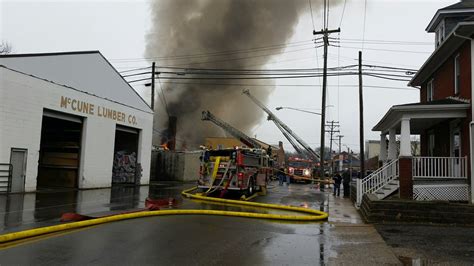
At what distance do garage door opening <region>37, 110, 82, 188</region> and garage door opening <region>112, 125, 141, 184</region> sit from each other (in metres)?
4.08

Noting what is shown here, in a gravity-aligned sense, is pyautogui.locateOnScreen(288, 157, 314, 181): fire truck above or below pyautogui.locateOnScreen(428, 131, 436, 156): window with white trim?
below

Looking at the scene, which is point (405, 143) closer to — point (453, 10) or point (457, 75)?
point (457, 75)

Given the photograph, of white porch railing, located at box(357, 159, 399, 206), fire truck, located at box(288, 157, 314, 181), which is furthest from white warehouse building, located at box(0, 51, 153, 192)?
fire truck, located at box(288, 157, 314, 181)

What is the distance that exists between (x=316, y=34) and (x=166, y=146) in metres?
15.7

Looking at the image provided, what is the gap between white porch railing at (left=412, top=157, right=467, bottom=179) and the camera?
12.9m

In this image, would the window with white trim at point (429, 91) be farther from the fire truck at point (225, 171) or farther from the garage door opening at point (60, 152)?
the garage door opening at point (60, 152)

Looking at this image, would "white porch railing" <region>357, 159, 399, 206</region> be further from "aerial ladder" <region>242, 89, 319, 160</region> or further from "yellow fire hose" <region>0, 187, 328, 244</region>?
"aerial ladder" <region>242, 89, 319, 160</region>

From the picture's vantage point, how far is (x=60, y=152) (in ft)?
71.7

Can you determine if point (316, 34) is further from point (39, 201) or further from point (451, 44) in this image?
point (39, 201)

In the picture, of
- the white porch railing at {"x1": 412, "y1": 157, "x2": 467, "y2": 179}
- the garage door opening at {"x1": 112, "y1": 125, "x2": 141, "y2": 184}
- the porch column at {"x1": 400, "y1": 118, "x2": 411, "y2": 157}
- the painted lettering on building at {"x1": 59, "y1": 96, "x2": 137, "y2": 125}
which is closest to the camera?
the porch column at {"x1": 400, "y1": 118, "x2": 411, "y2": 157}

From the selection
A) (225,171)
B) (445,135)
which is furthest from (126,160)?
(445,135)

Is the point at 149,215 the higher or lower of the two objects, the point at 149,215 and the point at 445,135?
the lower

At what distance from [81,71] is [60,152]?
4574 mm

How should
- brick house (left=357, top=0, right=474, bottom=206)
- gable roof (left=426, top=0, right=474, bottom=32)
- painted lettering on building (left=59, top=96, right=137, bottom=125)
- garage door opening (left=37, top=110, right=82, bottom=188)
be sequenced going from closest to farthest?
brick house (left=357, top=0, right=474, bottom=206), gable roof (left=426, top=0, right=474, bottom=32), painted lettering on building (left=59, top=96, right=137, bottom=125), garage door opening (left=37, top=110, right=82, bottom=188)
